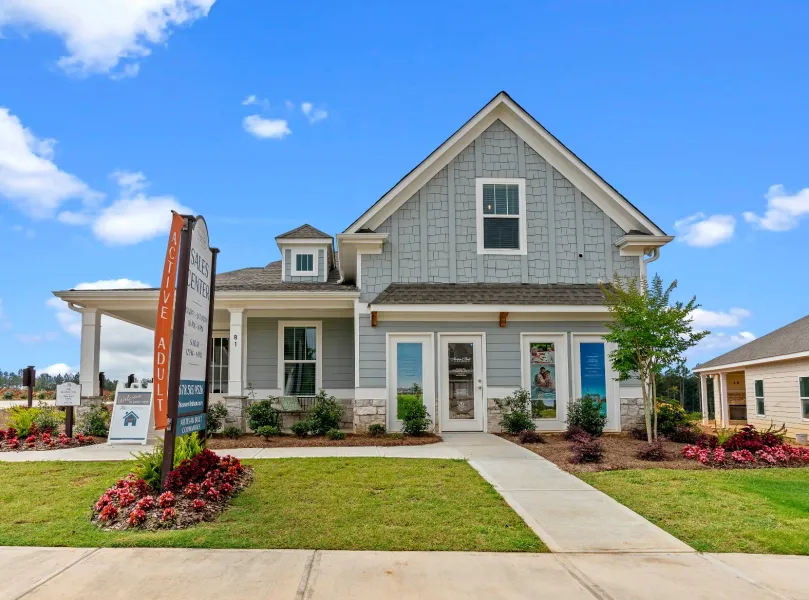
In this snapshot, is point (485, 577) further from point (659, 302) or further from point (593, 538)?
point (659, 302)

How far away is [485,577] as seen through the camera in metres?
4.71

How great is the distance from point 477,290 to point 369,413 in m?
3.61

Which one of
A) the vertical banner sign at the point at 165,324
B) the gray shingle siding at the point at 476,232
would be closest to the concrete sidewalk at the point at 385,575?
the vertical banner sign at the point at 165,324

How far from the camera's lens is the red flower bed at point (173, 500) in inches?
236

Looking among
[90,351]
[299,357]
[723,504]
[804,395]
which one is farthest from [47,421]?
[804,395]

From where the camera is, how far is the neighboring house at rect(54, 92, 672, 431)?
Result: 44.5 feet

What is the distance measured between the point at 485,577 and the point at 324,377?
10922 mm

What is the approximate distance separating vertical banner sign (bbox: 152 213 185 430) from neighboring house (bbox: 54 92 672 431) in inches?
264

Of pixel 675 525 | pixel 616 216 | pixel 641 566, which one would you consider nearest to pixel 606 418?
pixel 616 216

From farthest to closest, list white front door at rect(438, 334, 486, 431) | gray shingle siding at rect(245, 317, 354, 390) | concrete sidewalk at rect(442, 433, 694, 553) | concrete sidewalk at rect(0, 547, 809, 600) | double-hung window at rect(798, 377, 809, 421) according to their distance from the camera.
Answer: double-hung window at rect(798, 377, 809, 421) < gray shingle siding at rect(245, 317, 354, 390) < white front door at rect(438, 334, 486, 431) < concrete sidewalk at rect(442, 433, 694, 553) < concrete sidewalk at rect(0, 547, 809, 600)

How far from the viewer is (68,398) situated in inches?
493

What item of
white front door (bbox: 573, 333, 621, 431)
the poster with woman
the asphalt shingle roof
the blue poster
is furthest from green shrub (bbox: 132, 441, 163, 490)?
the blue poster

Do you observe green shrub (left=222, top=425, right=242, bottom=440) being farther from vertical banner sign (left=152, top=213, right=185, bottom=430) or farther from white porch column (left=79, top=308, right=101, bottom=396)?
vertical banner sign (left=152, top=213, right=185, bottom=430)

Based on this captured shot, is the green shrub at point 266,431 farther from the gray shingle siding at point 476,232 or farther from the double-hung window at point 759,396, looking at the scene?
the double-hung window at point 759,396
